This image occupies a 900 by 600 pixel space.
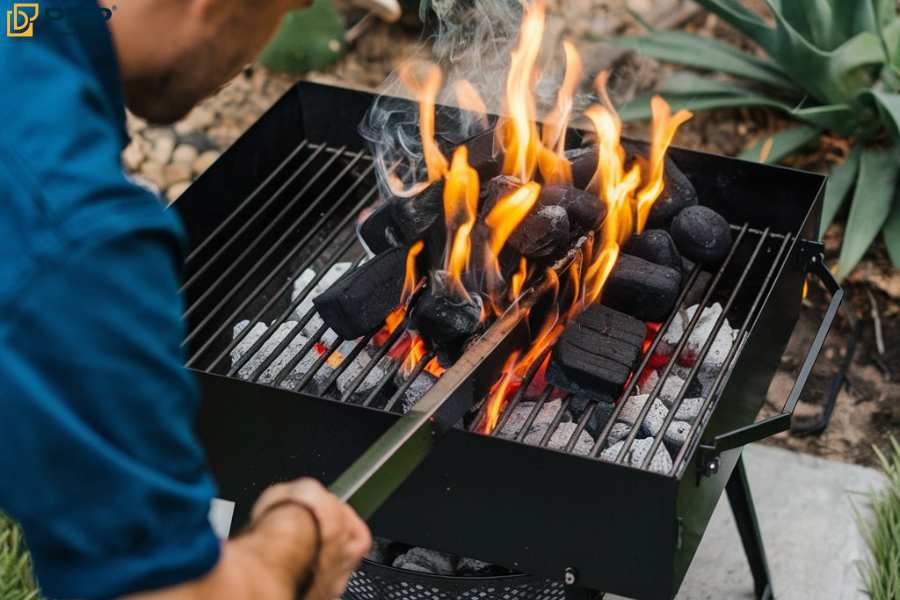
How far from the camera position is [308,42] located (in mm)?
4477

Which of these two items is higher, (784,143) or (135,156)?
(784,143)

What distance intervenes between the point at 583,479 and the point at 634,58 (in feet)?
8.70

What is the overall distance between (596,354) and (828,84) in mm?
1917

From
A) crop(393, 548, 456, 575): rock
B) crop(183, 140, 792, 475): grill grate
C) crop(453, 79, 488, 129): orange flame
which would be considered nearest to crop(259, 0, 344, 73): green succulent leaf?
crop(183, 140, 792, 475): grill grate

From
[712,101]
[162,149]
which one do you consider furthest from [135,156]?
[712,101]

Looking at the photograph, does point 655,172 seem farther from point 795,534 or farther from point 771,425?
point 795,534

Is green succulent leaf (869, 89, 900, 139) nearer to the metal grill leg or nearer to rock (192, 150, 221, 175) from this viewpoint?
the metal grill leg

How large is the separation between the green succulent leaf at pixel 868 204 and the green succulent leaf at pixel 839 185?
36mm

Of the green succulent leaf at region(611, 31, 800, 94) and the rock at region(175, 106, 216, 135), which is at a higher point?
the green succulent leaf at region(611, 31, 800, 94)

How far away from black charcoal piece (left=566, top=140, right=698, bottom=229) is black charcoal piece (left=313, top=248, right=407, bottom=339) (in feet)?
1.54

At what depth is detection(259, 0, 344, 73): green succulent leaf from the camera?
443cm

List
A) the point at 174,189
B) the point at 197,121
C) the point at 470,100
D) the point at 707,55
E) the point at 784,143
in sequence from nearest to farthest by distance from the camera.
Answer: the point at 470,100 → the point at 784,143 → the point at 707,55 → the point at 174,189 → the point at 197,121

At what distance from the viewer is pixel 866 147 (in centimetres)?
377

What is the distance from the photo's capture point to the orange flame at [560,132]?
251 cm
